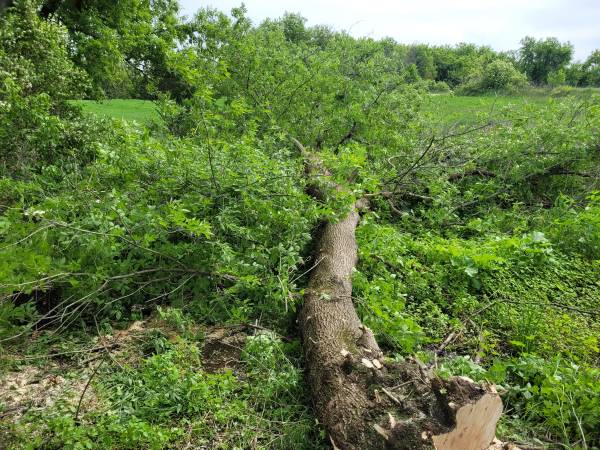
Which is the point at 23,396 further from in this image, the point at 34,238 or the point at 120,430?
the point at 34,238

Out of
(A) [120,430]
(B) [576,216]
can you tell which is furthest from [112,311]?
(B) [576,216]

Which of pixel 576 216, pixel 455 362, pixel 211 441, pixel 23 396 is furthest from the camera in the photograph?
pixel 576 216

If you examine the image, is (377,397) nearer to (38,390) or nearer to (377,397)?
(377,397)

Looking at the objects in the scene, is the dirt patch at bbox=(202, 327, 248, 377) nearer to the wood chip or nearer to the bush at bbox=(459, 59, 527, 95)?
the wood chip

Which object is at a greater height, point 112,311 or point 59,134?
point 59,134

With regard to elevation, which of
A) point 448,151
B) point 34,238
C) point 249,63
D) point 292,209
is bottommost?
point 34,238

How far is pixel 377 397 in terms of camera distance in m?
2.38

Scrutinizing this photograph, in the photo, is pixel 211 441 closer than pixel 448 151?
Yes

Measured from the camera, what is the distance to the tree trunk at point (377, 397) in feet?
6.93

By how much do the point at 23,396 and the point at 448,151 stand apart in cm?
671

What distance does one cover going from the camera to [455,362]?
2959mm

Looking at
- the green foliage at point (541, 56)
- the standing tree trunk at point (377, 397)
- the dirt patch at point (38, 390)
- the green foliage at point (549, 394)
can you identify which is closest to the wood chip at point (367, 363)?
the standing tree trunk at point (377, 397)

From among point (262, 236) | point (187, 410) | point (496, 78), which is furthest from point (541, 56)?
point (187, 410)

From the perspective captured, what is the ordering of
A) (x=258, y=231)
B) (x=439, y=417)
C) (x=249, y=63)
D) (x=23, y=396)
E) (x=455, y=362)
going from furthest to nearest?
1. (x=249, y=63)
2. (x=258, y=231)
3. (x=455, y=362)
4. (x=23, y=396)
5. (x=439, y=417)
